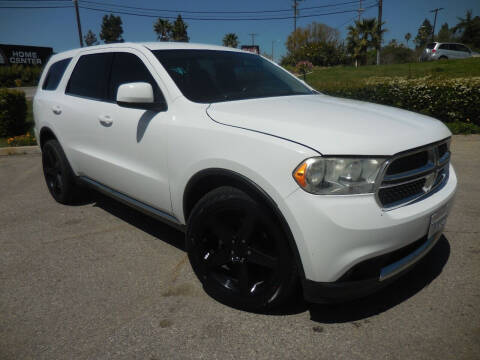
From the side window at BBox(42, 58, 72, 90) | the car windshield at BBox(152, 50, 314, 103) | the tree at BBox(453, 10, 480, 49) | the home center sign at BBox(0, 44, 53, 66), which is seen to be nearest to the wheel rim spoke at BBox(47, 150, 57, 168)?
the side window at BBox(42, 58, 72, 90)

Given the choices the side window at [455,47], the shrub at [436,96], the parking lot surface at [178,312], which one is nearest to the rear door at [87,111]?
the parking lot surface at [178,312]

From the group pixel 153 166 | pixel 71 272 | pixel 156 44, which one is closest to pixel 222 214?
pixel 153 166

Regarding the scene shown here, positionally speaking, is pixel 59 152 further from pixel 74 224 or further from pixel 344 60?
pixel 344 60

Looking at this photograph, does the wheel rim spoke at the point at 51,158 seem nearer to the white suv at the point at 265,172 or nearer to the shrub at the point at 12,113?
the white suv at the point at 265,172

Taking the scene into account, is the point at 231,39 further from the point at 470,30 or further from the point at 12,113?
the point at 12,113

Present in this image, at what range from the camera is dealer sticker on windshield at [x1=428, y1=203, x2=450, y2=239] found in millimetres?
2232

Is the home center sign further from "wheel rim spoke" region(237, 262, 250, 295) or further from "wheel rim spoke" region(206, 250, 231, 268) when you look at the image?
"wheel rim spoke" region(237, 262, 250, 295)

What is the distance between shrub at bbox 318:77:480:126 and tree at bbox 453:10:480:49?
51947 millimetres

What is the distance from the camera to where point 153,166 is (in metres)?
2.86

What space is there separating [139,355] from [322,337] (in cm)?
103

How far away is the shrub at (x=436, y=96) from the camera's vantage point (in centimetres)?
861

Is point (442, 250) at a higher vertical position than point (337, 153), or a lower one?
lower

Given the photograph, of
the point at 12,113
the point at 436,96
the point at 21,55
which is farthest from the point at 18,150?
the point at 21,55

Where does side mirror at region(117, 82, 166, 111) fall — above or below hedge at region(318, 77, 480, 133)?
above
